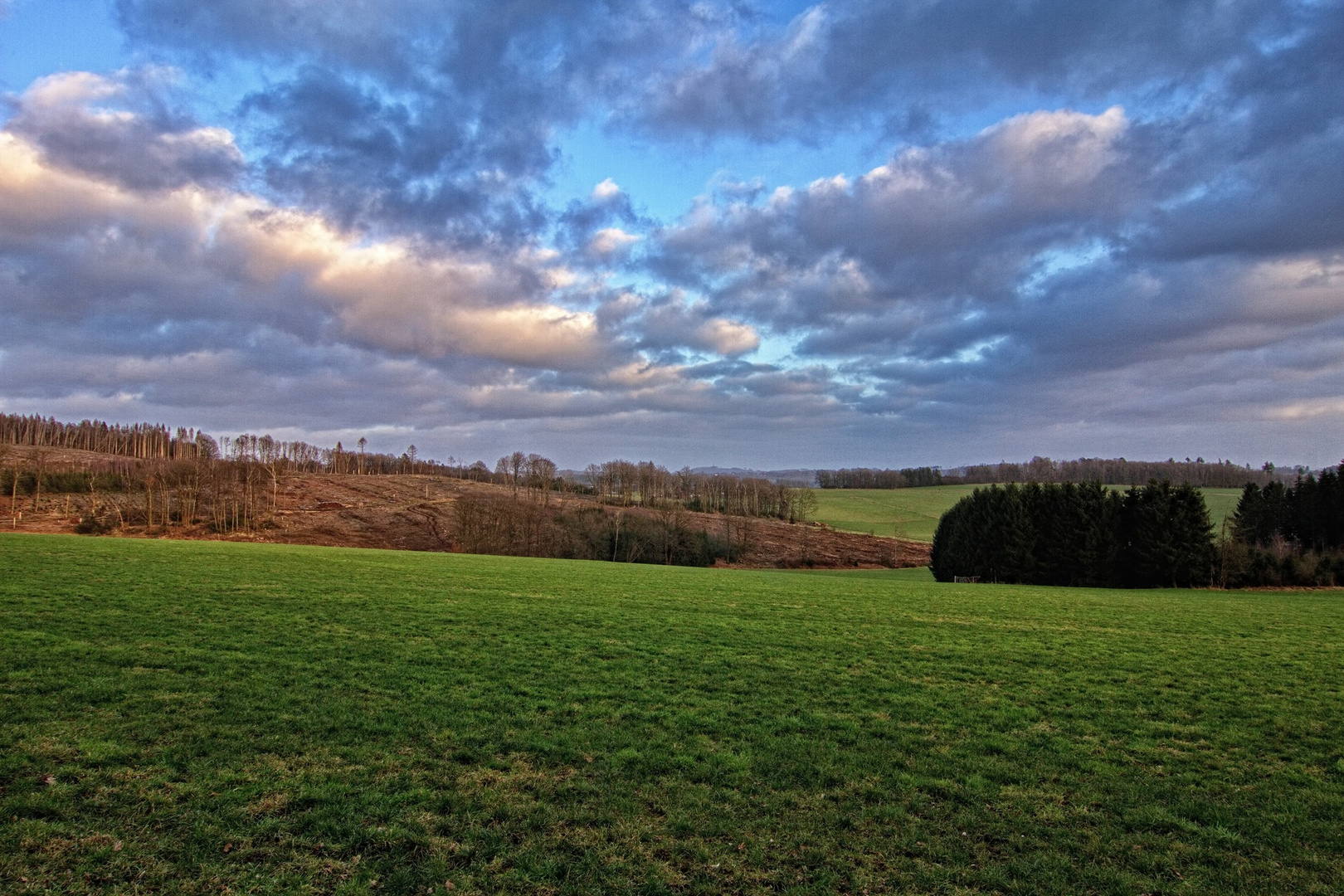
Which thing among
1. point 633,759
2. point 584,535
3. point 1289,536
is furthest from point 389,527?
point 1289,536

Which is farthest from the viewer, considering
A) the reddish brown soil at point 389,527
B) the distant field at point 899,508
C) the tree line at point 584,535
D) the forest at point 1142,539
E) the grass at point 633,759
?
the distant field at point 899,508

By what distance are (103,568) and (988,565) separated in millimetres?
76536

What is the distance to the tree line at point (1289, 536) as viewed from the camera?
6138 cm

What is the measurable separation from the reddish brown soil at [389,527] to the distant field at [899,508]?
1273 centimetres

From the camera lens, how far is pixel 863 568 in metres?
96.1

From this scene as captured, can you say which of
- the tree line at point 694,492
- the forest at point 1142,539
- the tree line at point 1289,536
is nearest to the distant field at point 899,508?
the tree line at point 694,492

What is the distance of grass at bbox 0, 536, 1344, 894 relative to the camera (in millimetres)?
6918

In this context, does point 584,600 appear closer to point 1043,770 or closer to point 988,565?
point 1043,770

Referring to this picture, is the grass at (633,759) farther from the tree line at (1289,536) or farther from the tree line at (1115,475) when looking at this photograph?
the tree line at (1115,475)

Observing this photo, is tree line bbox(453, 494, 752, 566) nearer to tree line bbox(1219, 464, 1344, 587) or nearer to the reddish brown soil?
the reddish brown soil

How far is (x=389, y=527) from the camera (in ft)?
324

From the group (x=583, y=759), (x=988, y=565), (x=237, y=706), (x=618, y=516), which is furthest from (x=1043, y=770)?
(x=618, y=516)

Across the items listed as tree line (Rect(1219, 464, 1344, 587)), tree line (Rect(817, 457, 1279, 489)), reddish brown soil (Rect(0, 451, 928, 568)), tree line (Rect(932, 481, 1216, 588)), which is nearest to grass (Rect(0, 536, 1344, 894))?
tree line (Rect(932, 481, 1216, 588))

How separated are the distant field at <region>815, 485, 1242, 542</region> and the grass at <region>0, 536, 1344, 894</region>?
4265 inches
